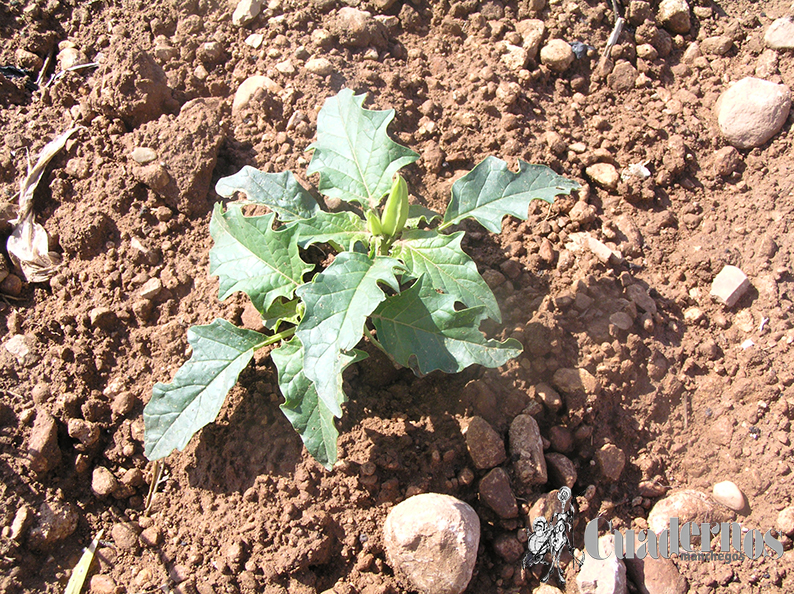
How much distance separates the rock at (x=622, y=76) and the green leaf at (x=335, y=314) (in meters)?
2.00

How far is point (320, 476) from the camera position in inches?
83.0

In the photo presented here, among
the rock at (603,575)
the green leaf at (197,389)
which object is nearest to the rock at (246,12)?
the green leaf at (197,389)

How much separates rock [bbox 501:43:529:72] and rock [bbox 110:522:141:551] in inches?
111

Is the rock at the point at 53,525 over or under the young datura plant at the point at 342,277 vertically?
under

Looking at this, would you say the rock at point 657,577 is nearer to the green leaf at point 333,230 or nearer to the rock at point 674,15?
the green leaf at point 333,230

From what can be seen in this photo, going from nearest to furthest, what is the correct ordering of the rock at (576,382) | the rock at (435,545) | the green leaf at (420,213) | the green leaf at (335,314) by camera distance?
the green leaf at (335,314) < the rock at (435,545) < the rock at (576,382) < the green leaf at (420,213)

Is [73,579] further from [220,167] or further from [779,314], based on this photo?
[779,314]

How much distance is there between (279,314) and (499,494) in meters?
1.07

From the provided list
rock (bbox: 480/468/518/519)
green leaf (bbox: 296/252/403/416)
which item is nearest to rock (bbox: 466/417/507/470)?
rock (bbox: 480/468/518/519)

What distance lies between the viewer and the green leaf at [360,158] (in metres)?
2.27

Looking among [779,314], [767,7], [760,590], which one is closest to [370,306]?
[760,590]

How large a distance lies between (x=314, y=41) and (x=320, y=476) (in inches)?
88.2

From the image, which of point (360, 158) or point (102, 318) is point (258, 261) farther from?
point (102, 318)

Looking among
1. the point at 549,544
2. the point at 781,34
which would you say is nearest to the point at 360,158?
the point at 549,544
